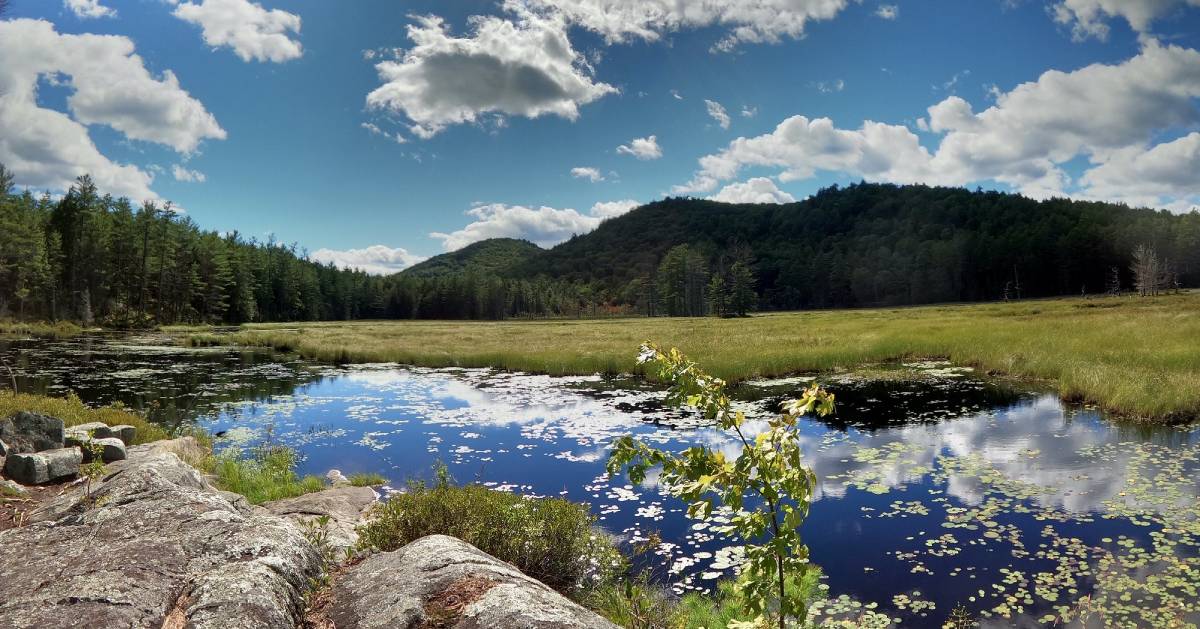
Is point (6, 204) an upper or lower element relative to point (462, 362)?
upper

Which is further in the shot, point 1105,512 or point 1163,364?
point 1163,364

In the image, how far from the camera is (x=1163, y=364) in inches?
894

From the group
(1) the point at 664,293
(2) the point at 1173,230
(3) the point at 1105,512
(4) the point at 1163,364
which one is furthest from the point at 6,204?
(2) the point at 1173,230

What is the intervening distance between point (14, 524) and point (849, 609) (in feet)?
35.4


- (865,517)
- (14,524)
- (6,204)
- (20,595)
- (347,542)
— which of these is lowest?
(865,517)

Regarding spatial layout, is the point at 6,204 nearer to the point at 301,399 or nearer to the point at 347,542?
the point at 301,399

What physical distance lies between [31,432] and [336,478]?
585 centimetres

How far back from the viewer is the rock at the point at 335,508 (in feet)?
30.1

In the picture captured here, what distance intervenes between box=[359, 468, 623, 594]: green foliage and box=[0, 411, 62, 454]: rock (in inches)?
272

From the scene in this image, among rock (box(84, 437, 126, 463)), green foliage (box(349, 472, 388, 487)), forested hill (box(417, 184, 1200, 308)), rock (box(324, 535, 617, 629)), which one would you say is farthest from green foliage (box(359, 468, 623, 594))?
forested hill (box(417, 184, 1200, 308))

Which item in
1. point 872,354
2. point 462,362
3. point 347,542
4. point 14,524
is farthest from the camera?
point 462,362

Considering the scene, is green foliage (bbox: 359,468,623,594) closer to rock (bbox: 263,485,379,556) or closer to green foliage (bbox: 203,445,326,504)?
rock (bbox: 263,485,379,556)

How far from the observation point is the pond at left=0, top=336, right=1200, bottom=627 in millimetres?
8367

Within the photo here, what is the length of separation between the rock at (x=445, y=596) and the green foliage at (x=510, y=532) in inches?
103
